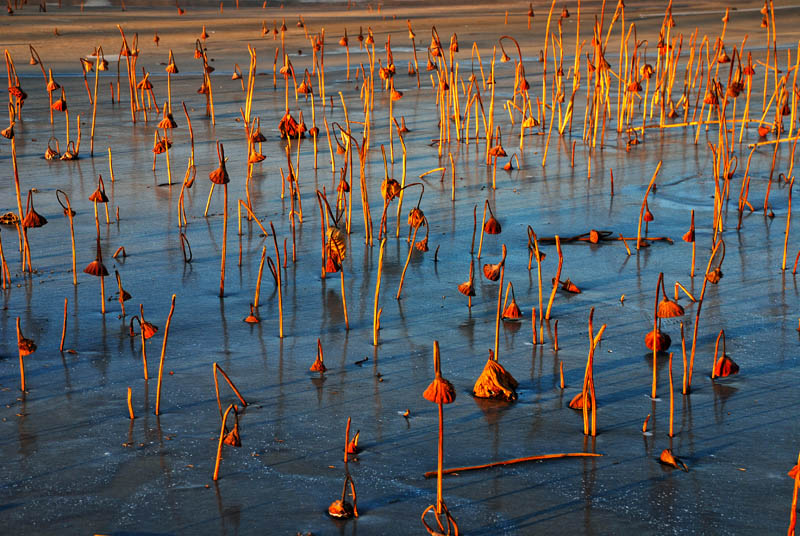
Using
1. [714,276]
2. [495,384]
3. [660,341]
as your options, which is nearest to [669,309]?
[660,341]

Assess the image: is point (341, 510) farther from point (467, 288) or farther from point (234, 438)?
point (467, 288)

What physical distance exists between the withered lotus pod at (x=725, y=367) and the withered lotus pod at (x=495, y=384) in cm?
72

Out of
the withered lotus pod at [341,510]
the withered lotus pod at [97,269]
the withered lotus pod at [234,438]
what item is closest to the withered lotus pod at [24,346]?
the withered lotus pod at [97,269]

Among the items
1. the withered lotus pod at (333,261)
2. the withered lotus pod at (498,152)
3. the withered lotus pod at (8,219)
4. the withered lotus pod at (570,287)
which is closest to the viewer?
the withered lotus pod at (333,261)

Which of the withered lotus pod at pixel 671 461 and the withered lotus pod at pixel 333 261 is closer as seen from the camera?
the withered lotus pod at pixel 671 461

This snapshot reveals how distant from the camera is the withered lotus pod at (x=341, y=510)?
2.82 meters

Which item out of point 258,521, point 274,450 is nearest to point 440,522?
point 258,521

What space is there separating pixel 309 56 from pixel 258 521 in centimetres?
1267

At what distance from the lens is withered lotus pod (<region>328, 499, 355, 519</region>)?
9.27ft

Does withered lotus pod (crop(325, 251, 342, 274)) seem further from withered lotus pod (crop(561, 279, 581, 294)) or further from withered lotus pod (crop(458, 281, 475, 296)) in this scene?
withered lotus pod (crop(561, 279, 581, 294))

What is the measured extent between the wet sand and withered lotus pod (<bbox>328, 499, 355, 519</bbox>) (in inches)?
1.3

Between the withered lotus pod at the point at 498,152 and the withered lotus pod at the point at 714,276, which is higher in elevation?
the withered lotus pod at the point at 498,152

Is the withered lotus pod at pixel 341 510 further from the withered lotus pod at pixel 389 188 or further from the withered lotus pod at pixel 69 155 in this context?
the withered lotus pod at pixel 69 155

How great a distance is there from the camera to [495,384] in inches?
139
